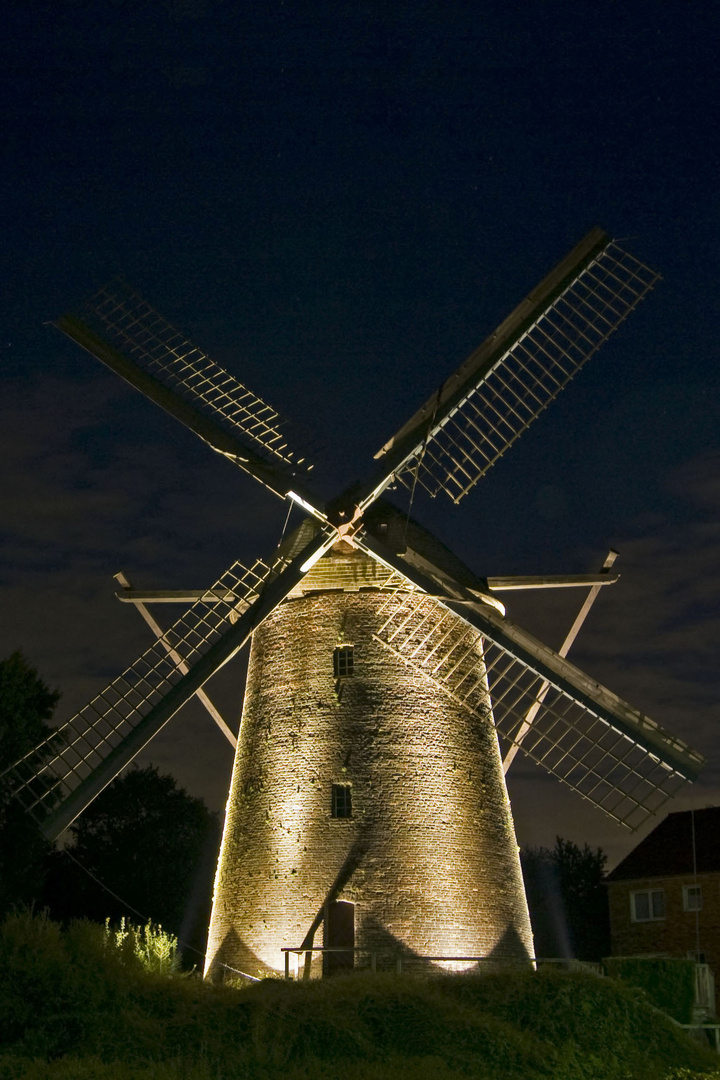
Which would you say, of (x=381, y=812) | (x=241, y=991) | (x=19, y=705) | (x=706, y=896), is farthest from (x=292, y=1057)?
(x=706, y=896)

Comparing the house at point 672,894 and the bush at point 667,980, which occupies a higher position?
the house at point 672,894

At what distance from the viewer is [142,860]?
5247cm

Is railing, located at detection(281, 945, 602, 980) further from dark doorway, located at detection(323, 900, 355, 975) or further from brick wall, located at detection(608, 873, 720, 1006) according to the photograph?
brick wall, located at detection(608, 873, 720, 1006)

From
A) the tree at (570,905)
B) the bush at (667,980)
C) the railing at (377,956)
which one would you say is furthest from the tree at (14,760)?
the tree at (570,905)

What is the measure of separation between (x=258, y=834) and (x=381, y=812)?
8.91ft

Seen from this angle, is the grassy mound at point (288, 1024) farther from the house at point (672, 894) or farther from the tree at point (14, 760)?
the house at point (672, 894)

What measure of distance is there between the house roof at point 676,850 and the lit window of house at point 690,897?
54 centimetres

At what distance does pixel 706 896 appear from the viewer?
3947cm

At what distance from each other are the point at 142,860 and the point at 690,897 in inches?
950

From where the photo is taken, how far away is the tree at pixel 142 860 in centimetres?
5028

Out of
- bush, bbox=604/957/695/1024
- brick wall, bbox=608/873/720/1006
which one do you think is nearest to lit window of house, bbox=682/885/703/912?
brick wall, bbox=608/873/720/1006

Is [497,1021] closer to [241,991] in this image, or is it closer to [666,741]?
[241,991]

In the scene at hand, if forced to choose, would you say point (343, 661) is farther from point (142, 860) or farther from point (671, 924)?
point (142, 860)

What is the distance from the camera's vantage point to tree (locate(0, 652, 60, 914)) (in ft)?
104
